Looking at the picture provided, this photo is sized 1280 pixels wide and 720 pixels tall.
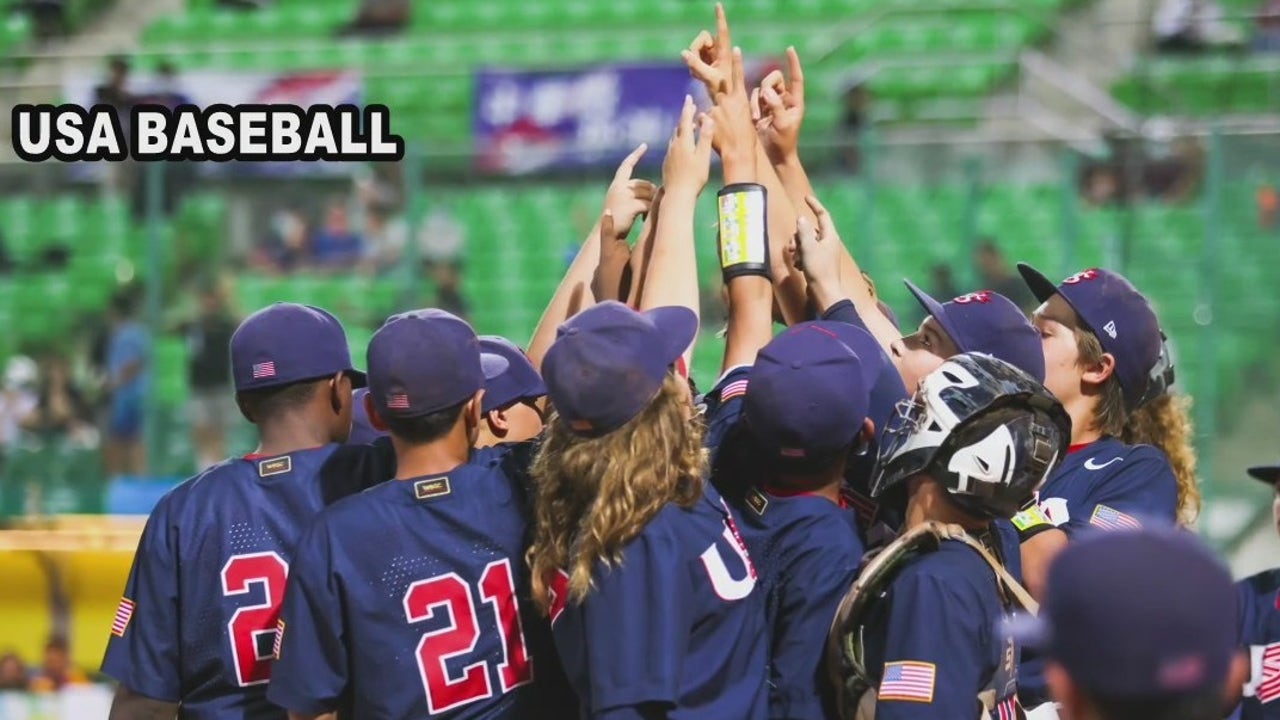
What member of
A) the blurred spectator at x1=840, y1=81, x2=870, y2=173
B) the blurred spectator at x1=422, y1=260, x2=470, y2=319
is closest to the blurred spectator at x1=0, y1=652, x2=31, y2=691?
the blurred spectator at x1=422, y1=260, x2=470, y2=319

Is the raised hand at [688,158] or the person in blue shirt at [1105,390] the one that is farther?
the raised hand at [688,158]

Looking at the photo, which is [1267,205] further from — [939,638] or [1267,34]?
[939,638]

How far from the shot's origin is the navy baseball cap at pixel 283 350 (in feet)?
12.5

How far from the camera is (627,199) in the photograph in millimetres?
4219

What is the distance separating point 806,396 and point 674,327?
0.34m

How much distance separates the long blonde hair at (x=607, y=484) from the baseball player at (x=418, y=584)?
A: 20 centimetres

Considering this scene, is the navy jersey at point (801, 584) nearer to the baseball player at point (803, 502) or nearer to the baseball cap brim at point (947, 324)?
the baseball player at point (803, 502)

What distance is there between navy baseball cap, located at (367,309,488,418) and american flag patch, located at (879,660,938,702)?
1.07 m

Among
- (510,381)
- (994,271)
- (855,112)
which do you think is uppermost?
(855,112)

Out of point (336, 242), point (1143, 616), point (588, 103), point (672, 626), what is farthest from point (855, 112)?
point (1143, 616)

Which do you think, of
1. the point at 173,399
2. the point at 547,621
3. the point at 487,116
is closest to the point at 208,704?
the point at 547,621

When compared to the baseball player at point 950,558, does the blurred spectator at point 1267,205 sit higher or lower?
higher

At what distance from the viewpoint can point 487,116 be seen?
14406 millimetres

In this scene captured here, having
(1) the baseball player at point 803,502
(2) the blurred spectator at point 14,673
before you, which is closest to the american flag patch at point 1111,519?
(1) the baseball player at point 803,502
